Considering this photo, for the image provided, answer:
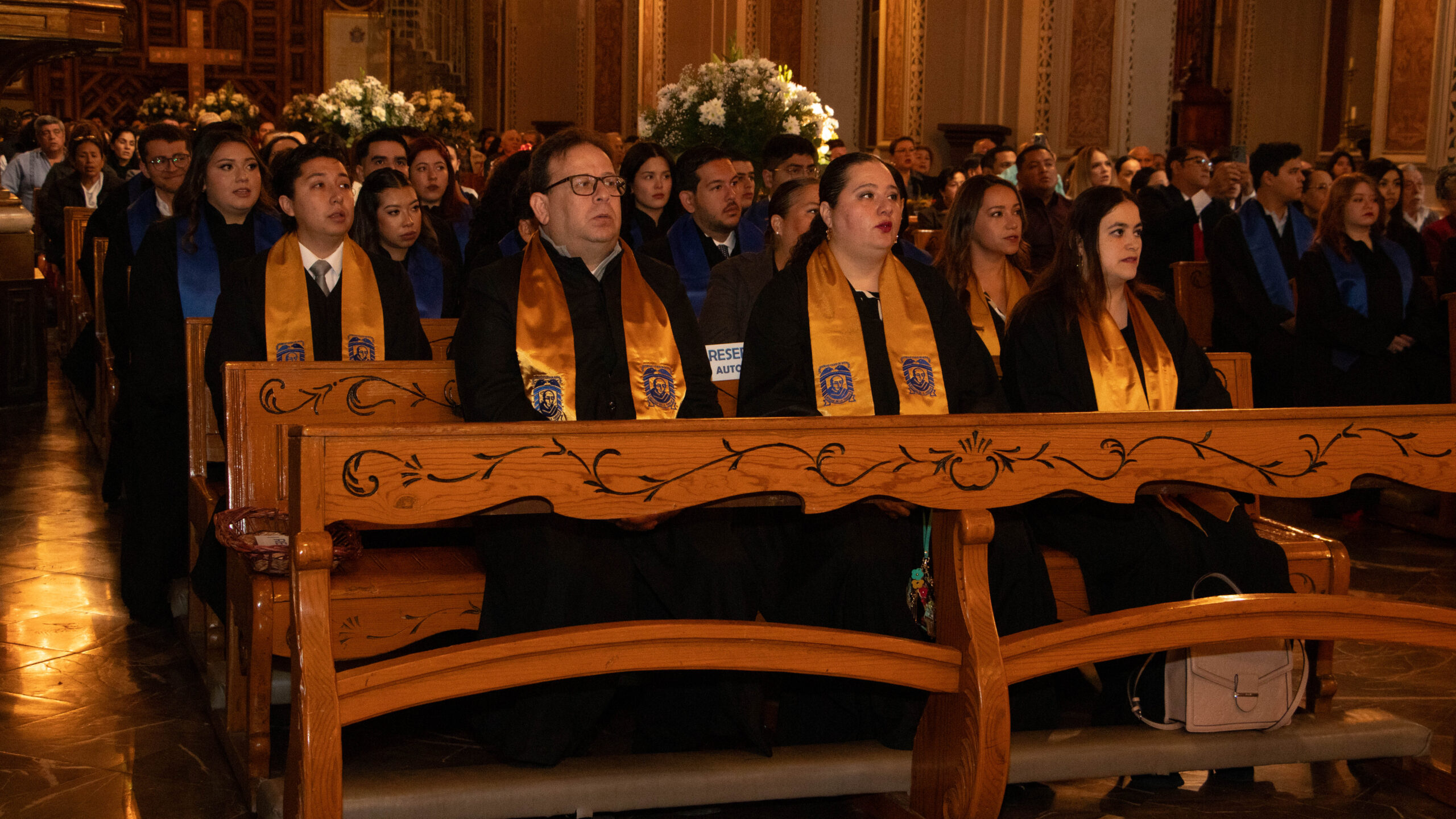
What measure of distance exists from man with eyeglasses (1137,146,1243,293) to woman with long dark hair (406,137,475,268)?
3.79 meters

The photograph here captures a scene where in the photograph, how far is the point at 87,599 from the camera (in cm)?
468

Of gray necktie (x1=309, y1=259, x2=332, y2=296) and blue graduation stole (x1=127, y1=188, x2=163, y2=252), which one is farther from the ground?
blue graduation stole (x1=127, y1=188, x2=163, y2=252)

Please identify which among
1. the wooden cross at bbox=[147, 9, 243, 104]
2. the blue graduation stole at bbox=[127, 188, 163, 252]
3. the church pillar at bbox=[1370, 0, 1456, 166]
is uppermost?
the wooden cross at bbox=[147, 9, 243, 104]

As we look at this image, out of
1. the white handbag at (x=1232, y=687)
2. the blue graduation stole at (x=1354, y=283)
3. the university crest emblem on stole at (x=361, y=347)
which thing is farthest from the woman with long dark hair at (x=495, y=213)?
the blue graduation stole at (x=1354, y=283)

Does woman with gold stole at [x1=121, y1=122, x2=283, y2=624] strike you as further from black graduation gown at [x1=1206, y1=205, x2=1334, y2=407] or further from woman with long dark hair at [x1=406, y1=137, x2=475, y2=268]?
black graduation gown at [x1=1206, y1=205, x2=1334, y2=407]

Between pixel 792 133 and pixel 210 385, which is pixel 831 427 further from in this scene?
pixel 792 133

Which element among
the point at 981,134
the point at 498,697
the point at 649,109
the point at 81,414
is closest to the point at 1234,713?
the point at 498,697

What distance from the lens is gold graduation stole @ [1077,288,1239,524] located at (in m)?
3.95

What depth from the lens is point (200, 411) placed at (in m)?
4.02

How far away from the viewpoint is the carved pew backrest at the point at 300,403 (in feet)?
11.6

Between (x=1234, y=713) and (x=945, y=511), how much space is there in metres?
0.96

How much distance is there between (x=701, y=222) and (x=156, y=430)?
224cm

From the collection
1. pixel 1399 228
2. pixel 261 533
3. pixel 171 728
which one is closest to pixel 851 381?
pixel 261 533

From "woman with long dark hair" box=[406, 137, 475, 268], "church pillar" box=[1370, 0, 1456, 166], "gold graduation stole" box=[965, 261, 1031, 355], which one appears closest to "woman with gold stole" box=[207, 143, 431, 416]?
"woman with long dark hair" box=[406, 137, 475, 268]
